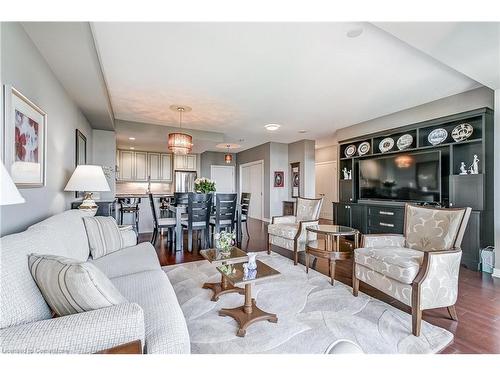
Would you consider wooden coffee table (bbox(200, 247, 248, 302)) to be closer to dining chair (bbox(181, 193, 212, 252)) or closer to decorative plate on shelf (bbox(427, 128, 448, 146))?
dining chair (bbox(181, 193, 212, 252))

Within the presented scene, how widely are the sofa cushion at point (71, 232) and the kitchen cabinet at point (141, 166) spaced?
566 centimetres

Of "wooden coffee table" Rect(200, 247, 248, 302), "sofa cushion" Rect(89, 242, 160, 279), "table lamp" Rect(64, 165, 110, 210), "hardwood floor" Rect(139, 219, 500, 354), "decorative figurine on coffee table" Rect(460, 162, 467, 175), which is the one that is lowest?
"hardwood floor" Rect(139, 219, 500, 354)

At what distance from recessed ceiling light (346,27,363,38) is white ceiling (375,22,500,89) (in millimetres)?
201

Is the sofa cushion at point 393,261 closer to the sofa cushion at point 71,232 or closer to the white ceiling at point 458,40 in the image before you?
the white ceiling at point 458,40

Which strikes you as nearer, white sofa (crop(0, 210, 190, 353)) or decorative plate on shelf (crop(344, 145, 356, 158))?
white sofa (crop(0, 210, 190, 353))

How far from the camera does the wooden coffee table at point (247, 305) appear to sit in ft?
5.94

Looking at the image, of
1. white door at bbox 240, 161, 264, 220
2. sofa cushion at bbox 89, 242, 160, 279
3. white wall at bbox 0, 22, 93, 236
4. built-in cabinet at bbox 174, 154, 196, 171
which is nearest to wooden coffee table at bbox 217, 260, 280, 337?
sofa cushion at bbox 89, 242, 160, 279

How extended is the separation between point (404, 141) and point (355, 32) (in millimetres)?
2996

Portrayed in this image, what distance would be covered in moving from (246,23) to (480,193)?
3.71 meters

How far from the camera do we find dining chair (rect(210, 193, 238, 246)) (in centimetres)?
421

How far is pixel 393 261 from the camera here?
199 centimetres
